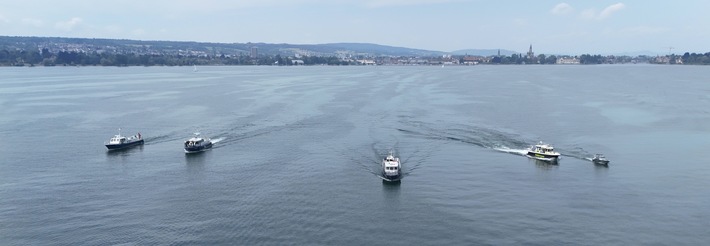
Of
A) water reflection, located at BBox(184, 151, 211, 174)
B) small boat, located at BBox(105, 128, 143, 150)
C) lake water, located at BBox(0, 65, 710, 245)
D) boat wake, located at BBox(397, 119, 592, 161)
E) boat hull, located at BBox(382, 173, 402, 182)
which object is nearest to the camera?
lake water, located at BBox(0, 65, 710, 245)

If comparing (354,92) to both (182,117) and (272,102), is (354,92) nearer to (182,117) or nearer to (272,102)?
(272,102)

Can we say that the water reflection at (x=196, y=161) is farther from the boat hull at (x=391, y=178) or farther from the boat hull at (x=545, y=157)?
the boat hull at (x=545, y=157)

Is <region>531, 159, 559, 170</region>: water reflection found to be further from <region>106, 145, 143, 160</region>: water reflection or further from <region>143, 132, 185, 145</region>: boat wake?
<region>106, 145, 143, 160</region>: water reflection

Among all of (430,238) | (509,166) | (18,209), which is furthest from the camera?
(509,166)

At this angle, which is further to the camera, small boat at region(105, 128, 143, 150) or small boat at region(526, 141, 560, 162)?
small boat at region(105, 128, 143, 150)

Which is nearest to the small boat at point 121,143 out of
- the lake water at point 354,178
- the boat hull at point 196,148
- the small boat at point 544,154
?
the lake water at point 354,178

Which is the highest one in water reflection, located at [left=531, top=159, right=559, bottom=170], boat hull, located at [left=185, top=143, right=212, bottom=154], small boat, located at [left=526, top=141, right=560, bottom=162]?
small boat, located at [left=526, top=141, right=560, bottom=162]

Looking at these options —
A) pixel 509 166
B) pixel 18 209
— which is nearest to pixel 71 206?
pixel 18 209

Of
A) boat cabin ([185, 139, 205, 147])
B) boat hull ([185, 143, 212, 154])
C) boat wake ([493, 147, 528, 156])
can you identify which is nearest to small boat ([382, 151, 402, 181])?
boat wake ([493, 147, 528, 156])

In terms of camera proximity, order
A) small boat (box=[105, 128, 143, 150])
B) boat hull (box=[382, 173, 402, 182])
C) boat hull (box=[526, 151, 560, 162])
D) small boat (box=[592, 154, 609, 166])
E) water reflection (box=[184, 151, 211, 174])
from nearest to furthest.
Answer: boat hull (box=[382, 173, 402, 182]), water reflection (box=[184, 151, 211, 174]), small boat (box=[592, 154, 609, 166]), boat hull (box=[526, 151, 560, 162]), small boat (box=[105, 128, 143, 150])
